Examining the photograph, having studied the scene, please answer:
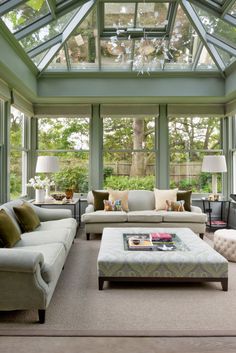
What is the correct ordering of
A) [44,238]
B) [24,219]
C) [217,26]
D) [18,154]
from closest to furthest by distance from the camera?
[44,238] < [24,219] < [217,26] < [18,154]

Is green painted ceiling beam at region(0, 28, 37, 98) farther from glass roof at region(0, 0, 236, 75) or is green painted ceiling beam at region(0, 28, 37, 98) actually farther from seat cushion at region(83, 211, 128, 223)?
seat cushion at region(83, 211, 128, 223)

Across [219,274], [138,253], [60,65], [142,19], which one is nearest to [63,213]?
[138,253]

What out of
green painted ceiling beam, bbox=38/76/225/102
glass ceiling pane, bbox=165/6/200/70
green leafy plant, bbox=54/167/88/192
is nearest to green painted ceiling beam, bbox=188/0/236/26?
glass ceiling pane, bbox=165/6/200/70

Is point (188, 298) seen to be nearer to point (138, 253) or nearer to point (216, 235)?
point (138, 253)

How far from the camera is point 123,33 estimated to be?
197 inches

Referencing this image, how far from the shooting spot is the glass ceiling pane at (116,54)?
5867 mm

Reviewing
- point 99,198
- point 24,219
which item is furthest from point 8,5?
point 99,198

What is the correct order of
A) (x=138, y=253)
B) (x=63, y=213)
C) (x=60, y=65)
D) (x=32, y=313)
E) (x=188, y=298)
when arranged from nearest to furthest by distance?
(x=32, y=313)
(x=188, y=298)
(x=138, y=253)
(x=63, y=213)
(x=60, y=65)

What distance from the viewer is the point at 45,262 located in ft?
9.26

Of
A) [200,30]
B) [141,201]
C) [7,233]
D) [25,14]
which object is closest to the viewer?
[7,233]

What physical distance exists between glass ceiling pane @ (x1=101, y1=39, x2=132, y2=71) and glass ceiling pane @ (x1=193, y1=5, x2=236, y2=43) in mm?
1330

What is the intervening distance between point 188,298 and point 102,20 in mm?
4681
